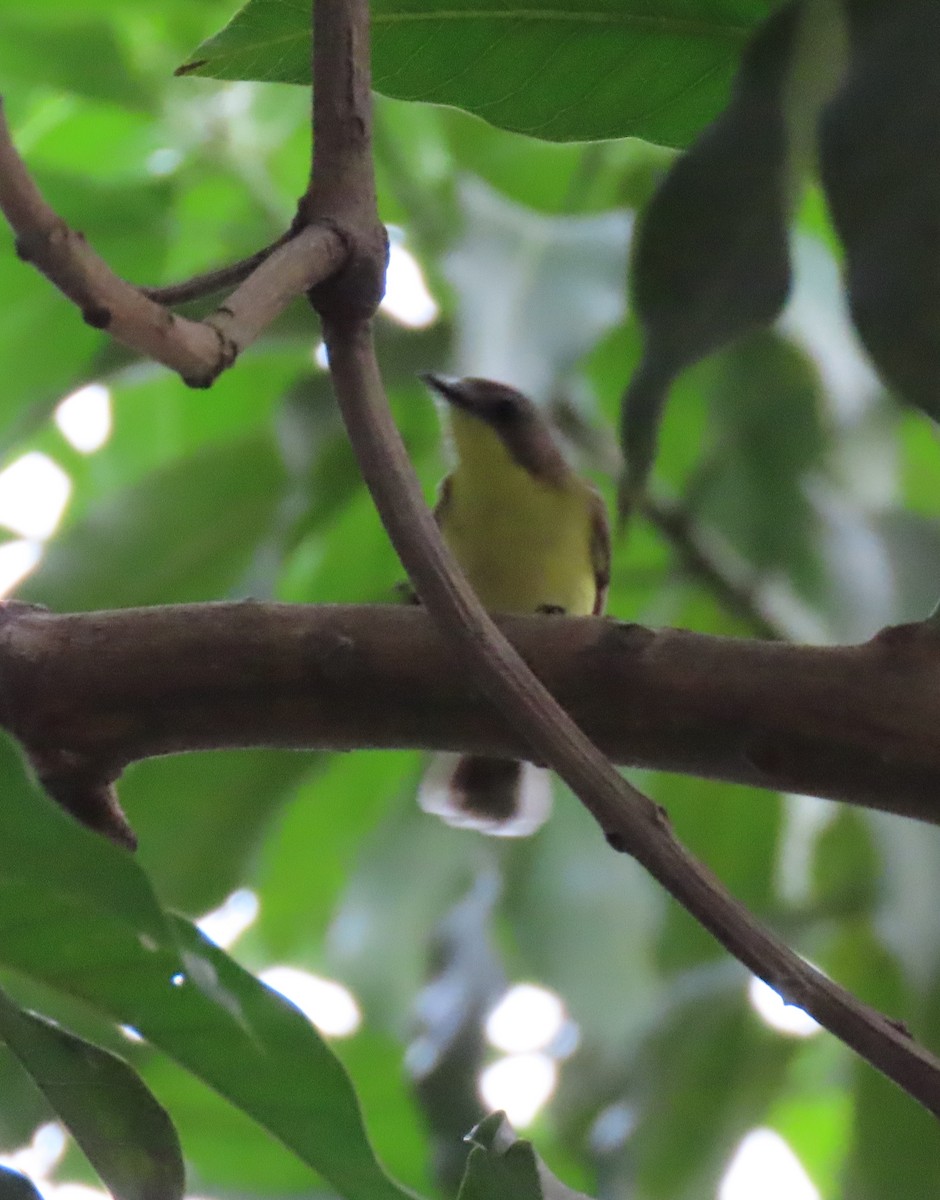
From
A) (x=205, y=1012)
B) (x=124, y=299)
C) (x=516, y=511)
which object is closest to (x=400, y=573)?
(x=516, y=511)

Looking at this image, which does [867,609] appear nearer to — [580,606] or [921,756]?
[580,606]

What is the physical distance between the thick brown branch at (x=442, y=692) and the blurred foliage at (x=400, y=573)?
0.48 metres

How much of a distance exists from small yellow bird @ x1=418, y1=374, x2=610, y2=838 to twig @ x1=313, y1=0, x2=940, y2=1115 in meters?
0.91

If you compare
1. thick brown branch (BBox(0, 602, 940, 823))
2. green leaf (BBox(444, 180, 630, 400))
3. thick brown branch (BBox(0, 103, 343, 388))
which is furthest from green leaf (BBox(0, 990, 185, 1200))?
green leaf (BBox(444, 180, 630, 400))

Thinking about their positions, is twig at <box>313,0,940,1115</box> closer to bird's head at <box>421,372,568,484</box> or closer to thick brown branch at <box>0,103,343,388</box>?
thick brown branch at <box>0,103,343,388</box>

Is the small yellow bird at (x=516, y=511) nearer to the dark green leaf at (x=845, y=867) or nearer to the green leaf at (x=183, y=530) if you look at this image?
the green leaf at (x=183, y=530)

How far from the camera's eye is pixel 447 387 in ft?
5.03

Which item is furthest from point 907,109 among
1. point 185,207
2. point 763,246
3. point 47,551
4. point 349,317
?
point 185,207

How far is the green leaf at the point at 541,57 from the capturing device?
667mm

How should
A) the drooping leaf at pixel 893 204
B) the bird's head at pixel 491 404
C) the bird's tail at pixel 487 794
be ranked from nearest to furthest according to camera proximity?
the drooping leaf at pixel 893 204 → the bird's tail at pixel 487 794 → the bird's head at pixel 491 404

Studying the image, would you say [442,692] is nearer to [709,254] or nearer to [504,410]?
[709,254]

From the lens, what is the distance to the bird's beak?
1490 mm

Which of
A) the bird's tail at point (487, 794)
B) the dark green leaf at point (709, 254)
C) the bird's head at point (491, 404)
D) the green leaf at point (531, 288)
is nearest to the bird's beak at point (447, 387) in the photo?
the bird's head at point (491, 404)

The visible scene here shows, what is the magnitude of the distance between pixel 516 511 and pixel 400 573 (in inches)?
5.9
